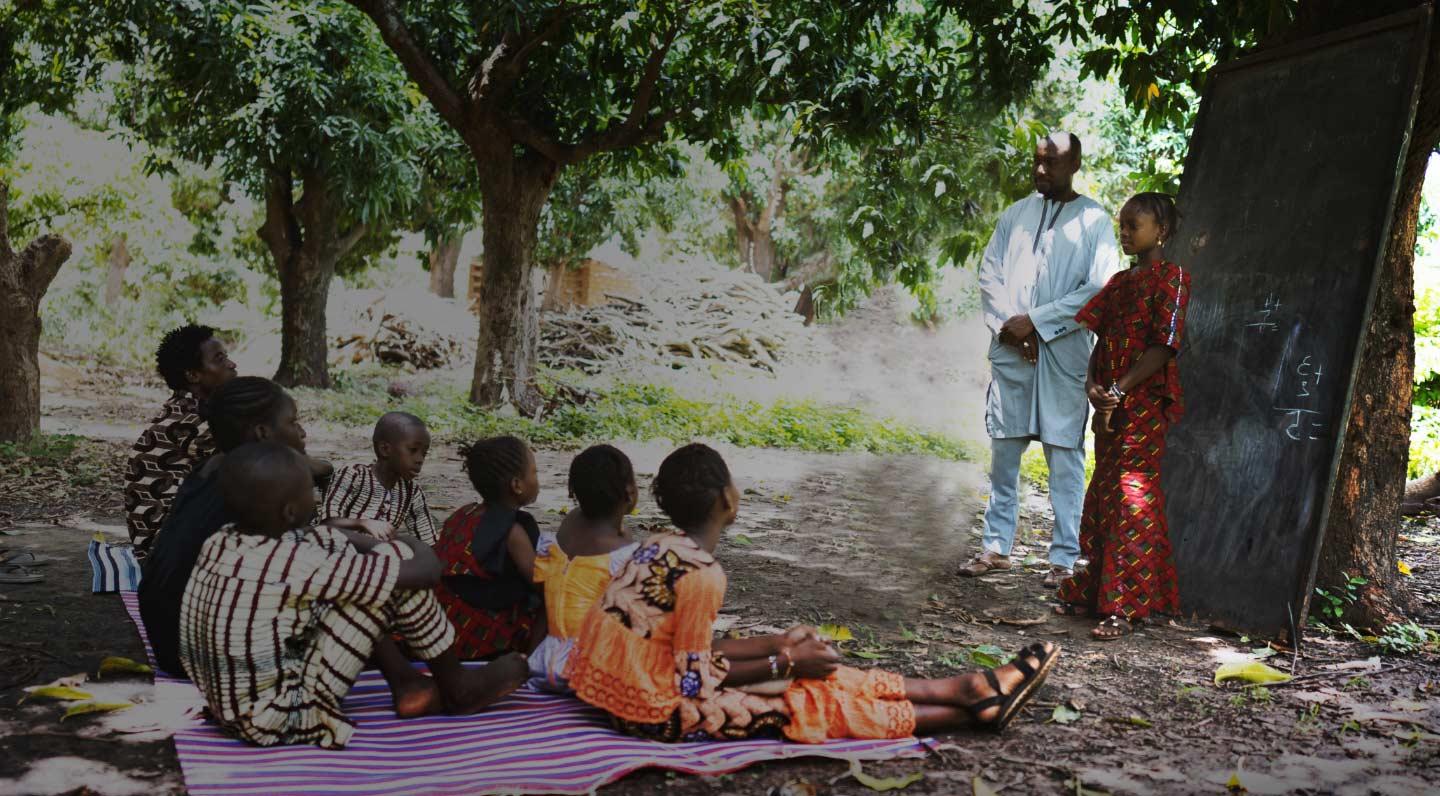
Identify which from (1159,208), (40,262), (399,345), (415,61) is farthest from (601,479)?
(399,345)

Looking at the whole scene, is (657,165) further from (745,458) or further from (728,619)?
(728,619)

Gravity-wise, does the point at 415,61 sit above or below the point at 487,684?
above

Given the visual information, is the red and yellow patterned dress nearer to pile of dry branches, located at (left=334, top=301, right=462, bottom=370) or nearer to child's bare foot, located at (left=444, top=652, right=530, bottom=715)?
child's bare foot, located at (left=444, top=652, right=530, bottom=715)

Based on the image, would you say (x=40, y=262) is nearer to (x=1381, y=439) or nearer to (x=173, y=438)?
(x=173, y=438)

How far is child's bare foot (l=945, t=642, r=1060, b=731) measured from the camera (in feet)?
9.71

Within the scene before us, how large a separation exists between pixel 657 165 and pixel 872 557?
6577mm

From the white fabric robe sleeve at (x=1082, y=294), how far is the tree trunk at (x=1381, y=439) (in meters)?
1.04

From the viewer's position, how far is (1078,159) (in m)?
4.92

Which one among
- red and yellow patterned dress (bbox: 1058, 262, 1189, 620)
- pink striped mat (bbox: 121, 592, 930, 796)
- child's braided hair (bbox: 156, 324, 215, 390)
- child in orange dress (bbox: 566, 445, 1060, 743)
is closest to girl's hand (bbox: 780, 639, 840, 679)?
child in orange dress (bbox: 566, 445, 1060, 743)

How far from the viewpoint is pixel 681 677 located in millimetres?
2756

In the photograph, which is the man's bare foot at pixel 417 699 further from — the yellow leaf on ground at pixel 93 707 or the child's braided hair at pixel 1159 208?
the child's braided hair at pixel 1159 208

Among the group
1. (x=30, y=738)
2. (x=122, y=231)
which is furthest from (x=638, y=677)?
(x=122, y=231)

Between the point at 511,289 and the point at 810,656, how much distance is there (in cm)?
A: 848

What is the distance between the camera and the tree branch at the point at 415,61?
9.39 meters
